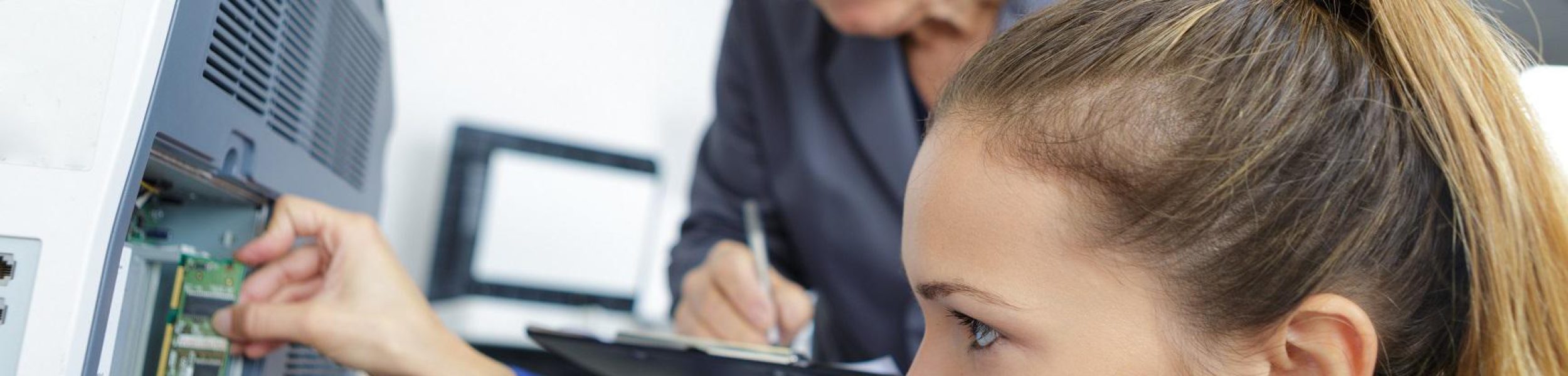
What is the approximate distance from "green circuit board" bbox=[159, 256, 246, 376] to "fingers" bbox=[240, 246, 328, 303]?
0.02 meters

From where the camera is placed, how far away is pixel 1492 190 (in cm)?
62

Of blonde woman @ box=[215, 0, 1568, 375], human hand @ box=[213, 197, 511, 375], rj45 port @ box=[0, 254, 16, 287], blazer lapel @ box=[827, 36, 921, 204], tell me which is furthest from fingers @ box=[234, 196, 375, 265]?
blazer lapel @ box=[827, 36, 921, 204]

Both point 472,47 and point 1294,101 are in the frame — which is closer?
point 1294,101

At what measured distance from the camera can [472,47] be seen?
217 centimetres

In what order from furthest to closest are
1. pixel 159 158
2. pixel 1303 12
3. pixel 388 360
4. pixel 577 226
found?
pixel 577 226
pixel 388 360
pixel 1303 12
pixel 159 158

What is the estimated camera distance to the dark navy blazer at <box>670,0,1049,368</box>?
3.80 feet

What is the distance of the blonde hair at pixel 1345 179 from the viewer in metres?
0.63

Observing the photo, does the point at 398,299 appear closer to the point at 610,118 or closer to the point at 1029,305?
the point at 1029,305

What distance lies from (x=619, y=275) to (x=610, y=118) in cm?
32

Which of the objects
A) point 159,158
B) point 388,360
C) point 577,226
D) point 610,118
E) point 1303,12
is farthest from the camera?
point 610,118

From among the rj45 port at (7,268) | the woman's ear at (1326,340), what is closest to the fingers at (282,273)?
the rj45 port at (7,268)

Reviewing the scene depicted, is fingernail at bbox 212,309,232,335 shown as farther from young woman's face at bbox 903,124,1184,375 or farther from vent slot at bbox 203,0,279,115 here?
young woman's face at bbox 903,124,1184,375

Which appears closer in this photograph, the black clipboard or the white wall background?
the black clipboard

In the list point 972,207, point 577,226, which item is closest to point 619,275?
point 577,226
